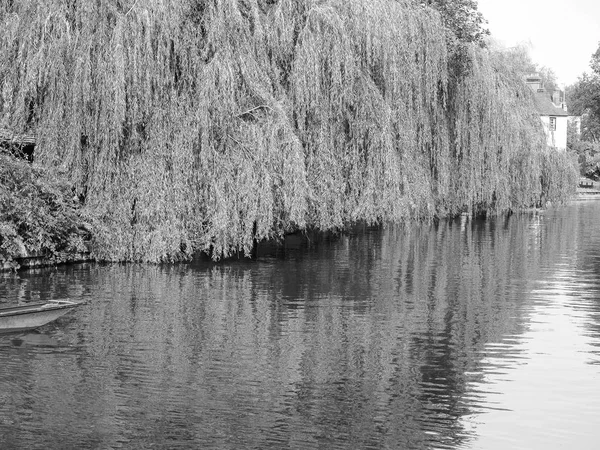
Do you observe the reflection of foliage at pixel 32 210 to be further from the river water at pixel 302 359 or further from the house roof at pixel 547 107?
the house roof at pixel 547 107

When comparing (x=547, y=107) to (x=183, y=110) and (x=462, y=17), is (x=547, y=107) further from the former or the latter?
(x=183, y=110)

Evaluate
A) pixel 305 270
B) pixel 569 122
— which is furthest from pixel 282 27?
pixel 569 122

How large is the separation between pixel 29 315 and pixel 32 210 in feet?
21.0

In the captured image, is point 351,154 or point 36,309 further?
point 351,154

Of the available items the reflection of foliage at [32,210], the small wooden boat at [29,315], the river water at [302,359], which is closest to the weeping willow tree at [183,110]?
the reflection of foliage at [32,210]

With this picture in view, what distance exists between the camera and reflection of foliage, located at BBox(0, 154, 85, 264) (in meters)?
19.4

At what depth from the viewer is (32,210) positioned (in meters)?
19.6

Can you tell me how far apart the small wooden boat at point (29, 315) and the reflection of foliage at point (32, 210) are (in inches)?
221

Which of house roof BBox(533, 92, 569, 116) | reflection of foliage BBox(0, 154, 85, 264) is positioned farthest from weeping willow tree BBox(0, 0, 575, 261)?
house roof BBox(533, 92, 569, 116)

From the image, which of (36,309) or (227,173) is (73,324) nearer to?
(36,309)

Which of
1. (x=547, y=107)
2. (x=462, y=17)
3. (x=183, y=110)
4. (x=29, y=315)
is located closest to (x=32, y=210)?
(x=183, y=110)

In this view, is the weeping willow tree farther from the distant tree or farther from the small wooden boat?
the distant tree

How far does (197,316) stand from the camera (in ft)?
51.0

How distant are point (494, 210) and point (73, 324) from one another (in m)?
25.7
